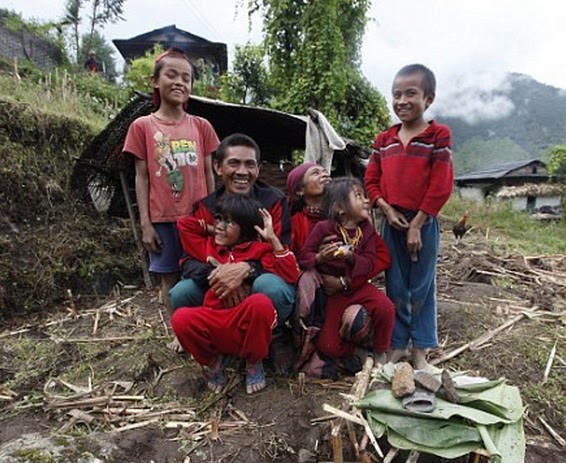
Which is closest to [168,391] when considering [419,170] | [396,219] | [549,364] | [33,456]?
[33,456]

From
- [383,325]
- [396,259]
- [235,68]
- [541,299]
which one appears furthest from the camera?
[235,68]

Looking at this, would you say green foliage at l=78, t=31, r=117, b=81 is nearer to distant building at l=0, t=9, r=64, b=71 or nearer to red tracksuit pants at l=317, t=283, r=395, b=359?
distant building at l=0, t=9, r=64, b=71

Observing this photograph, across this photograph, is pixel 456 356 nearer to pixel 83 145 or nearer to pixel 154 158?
pixel 154 158

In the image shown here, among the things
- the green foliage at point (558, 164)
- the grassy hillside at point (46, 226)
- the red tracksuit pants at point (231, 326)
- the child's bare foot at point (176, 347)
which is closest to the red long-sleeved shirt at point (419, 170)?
the red tracksuit pants at point (231, 326)

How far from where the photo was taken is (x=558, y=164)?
2208 cm

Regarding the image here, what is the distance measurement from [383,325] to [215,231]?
128 cm

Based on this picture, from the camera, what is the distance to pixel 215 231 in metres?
2.73

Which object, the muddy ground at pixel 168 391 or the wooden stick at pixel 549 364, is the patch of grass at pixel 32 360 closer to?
the muddy ground at pixel 168 391

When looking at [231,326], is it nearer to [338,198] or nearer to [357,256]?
[357,256]

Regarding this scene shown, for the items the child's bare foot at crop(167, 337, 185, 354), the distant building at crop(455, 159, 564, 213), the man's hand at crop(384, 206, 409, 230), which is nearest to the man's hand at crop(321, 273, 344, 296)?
the man's hand at crop(384, 206, 409, 230)

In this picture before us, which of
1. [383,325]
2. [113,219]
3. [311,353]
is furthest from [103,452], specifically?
[113,219]

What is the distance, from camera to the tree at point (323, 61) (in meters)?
10.2

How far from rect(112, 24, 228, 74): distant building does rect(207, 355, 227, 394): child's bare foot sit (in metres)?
24.1

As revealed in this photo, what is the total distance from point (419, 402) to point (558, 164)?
992 inches
